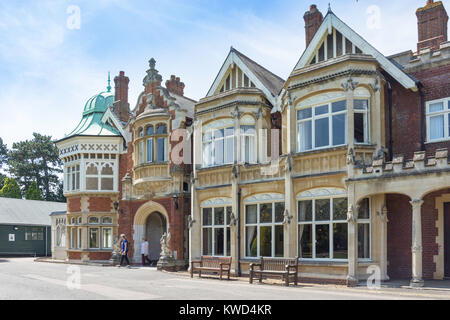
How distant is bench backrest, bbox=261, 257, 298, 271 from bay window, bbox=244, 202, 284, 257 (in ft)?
5.55

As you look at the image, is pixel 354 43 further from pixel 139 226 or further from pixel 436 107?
pixel 139 226

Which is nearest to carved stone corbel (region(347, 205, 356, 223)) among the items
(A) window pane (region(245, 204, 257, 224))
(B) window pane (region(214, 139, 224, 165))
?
(A) window pane (region(245, 204, 257, 224))

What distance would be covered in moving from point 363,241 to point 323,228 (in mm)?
1482

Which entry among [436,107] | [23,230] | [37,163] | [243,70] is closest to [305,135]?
[436,107]

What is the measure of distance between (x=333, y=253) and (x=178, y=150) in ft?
33.8

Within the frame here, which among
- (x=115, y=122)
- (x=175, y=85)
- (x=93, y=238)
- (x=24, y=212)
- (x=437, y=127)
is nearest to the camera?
(x=437, y=127)

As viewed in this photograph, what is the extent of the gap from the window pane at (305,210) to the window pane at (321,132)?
218cm

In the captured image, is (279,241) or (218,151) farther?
(218,151)

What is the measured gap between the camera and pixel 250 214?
21.1 meters

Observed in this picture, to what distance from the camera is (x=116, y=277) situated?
64.0 feet

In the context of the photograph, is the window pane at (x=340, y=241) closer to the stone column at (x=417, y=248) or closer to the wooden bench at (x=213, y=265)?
the stone column at (x=417, y=248)
